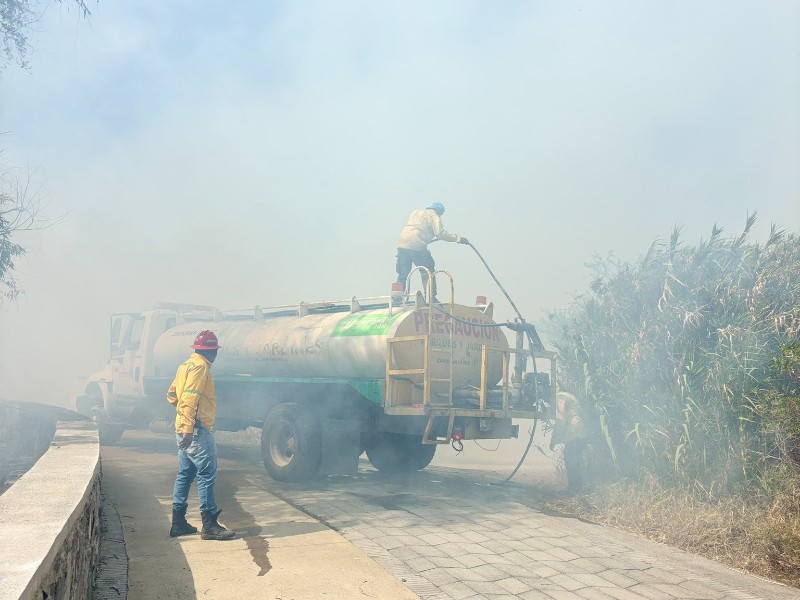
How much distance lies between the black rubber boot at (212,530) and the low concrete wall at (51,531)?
890 mm

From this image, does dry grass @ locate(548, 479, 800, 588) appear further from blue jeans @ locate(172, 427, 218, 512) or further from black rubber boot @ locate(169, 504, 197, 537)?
black rubber boot @ locate(169, 504, 197, 537)

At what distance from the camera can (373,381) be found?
7.92 metres

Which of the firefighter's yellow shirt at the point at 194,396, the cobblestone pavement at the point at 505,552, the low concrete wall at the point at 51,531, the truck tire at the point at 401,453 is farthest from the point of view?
the truck tire at the point at 401,453

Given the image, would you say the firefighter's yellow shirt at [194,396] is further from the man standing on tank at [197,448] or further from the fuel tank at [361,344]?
the fuel tank at [361,344]

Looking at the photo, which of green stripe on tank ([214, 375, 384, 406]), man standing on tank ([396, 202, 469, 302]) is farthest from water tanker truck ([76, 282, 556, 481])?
man standing on tank ([396, 202, 469, 302])

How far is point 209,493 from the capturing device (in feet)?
18.3

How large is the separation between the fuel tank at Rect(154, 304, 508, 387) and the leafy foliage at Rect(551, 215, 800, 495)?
1.47 metres

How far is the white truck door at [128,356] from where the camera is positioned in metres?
12.1

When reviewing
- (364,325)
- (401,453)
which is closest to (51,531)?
(364,325)

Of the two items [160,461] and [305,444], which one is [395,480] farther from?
[160,461]

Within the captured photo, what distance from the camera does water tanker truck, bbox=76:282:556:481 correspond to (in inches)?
311

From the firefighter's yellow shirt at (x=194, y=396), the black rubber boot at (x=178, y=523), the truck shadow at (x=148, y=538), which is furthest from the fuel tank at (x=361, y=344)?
the black rubber boot at (x=178, y=523)

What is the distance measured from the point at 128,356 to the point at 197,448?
750 cm

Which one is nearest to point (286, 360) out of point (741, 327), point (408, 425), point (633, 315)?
point (408, 425)
